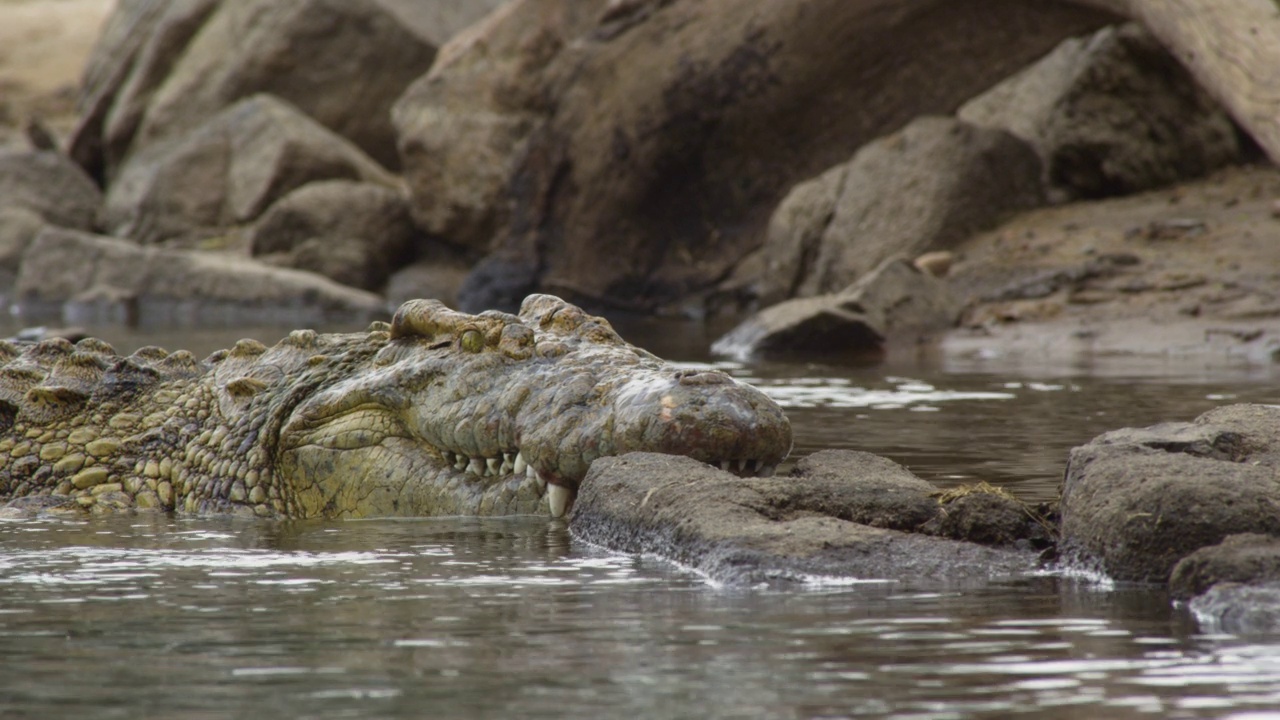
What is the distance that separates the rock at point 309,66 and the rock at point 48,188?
5.08 ft

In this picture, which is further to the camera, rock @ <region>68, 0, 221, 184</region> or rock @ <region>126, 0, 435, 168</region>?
rock @ <region>68, 0, 221, 184</region>

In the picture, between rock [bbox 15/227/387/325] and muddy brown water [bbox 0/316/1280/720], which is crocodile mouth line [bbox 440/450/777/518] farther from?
rock [bbox 15/227/387/325]

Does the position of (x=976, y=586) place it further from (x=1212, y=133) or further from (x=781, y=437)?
(x=1212, y=133)

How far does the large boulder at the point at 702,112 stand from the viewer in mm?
17391

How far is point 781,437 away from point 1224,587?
178 cm

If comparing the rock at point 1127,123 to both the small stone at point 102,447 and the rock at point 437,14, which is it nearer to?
the rock at point 437,14

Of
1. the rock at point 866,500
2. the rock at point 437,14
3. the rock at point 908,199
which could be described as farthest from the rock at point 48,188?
the rock at point 866,500

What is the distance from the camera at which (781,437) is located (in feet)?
17.3

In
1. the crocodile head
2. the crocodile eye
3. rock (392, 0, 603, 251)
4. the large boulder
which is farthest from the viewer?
rock (392, 0, 603, 251)

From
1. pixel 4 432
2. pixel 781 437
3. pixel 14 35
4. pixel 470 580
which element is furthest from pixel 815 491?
pixel 14 35

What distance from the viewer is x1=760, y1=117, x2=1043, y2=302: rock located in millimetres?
16969

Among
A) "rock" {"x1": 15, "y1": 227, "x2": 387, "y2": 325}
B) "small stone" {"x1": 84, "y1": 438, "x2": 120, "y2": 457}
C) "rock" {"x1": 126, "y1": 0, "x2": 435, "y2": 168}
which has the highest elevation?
"rock" {"x1": 126, "y1": 0, "x2": 435, "y2": 168}

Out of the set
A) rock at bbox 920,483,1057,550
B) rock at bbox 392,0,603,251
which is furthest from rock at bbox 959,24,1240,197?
rock at bbox 920,483,1057,550

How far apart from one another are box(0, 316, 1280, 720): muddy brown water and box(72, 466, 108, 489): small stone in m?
0.68
